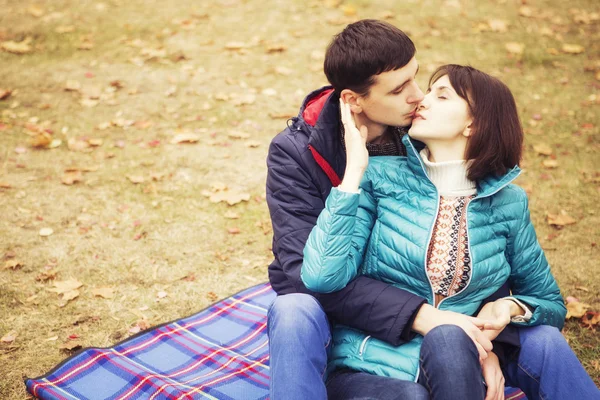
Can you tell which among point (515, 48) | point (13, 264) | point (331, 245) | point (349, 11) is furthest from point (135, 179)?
point (515, 48)

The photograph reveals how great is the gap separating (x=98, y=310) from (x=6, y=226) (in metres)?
1.39

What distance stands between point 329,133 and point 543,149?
3844 mm

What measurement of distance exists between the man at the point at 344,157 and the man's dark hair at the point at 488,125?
246 millimetres

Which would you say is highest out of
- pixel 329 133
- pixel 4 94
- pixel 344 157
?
pixel 329 133

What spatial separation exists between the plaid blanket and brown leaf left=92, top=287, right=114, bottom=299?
1.88ft

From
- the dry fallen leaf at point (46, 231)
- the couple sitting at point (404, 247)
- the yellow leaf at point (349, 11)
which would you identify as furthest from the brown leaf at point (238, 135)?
the yellow leaf at point (349, 11)

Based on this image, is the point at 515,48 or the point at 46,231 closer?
the point at 46,231

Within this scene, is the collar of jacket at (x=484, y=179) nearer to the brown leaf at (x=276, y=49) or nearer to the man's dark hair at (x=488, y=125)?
the man's dark hair at (x=488, y=125)

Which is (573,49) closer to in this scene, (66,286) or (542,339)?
(542,339)

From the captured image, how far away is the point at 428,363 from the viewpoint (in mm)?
2189

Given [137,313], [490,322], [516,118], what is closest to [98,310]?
[137,313]

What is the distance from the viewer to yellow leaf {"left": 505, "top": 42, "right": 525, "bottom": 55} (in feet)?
25.8

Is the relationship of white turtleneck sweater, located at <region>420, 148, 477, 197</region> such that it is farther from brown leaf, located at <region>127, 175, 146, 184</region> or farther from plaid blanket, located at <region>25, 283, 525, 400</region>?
brown leaf, located at <region>127, 175, 146, 184</region>

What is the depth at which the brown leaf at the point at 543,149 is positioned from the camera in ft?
19.2
